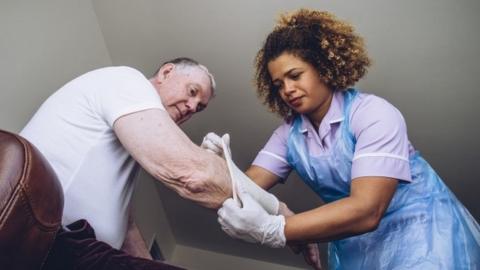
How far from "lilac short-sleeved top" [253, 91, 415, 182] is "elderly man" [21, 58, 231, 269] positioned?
1.44 feet

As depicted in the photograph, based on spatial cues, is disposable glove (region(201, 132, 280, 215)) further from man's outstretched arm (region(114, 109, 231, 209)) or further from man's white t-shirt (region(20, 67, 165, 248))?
man's white t-shirt (region(20, 67, 165, 248))

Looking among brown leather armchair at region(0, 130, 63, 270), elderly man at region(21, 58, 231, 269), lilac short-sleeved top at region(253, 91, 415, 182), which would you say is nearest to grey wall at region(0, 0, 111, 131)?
elderly man at region(21, 58, 231, 269)

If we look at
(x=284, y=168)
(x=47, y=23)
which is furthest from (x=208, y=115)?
(x=47, y=23)

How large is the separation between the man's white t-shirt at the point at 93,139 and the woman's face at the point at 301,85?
505 mm

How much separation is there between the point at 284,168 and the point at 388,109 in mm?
450

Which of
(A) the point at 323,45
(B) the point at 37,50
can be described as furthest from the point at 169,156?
(B) the point at 37,50

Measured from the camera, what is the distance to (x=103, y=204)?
37.9 inches

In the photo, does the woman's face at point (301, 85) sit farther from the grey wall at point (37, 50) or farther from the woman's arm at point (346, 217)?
the grey wall at point (37, 50)

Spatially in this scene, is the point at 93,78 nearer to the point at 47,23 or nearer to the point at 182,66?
the point at 182,66

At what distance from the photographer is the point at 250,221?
90cm

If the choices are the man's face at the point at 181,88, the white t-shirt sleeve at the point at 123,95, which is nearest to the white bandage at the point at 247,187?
the white t-shirt sleeve at the point at 123,95

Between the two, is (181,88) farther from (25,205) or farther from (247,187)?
(25,205)

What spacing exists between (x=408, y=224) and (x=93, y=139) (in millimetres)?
970

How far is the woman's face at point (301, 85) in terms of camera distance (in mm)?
1240
